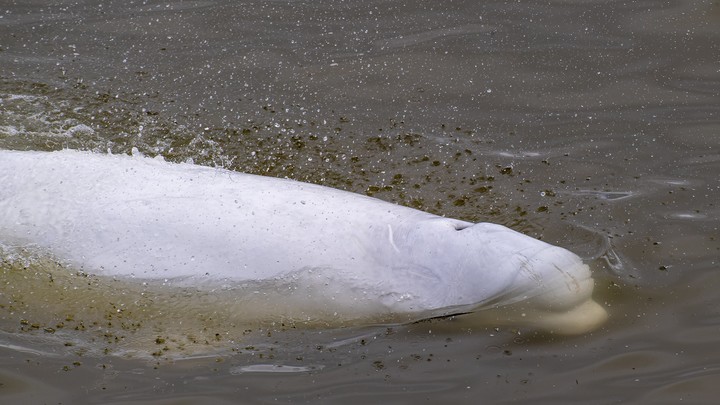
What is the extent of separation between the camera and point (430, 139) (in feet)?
23.3

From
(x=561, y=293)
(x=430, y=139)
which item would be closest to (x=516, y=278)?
(x=561, y=293)

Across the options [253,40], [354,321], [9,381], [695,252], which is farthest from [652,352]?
[253,40]

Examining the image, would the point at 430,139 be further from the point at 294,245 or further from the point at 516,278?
the point at 516,278

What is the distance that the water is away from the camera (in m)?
4.96

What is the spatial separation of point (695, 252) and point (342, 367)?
2.10m

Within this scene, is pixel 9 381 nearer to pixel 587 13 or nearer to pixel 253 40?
pixel 253 40

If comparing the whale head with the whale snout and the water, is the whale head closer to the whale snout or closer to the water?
the whale snout

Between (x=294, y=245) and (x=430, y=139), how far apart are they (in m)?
2.01

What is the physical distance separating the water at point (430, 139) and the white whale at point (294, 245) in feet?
0.63

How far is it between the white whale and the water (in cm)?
19

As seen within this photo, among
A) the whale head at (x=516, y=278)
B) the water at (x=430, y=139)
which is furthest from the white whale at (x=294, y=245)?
the water at (x=430, y=139)

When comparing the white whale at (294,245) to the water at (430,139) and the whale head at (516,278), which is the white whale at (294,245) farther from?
the water at (430,139)

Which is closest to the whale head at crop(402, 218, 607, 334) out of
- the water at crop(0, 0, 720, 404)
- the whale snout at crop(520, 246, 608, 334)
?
the whale snout at crop(520, 246, 608, 334)

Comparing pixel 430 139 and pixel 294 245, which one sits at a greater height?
pixel 294 245
